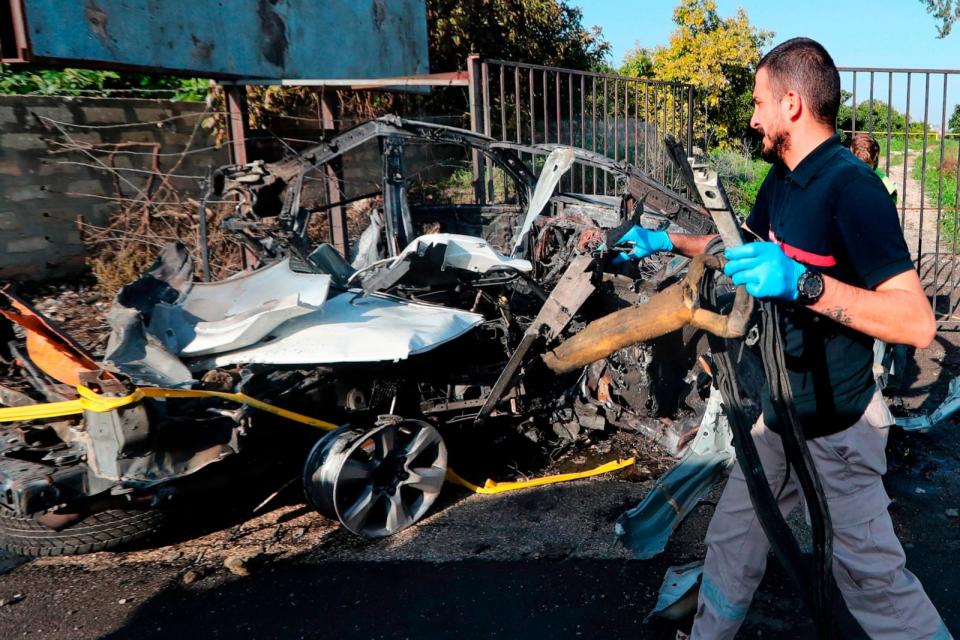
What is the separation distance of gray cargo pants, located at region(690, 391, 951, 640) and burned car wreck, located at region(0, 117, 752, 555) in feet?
2.44

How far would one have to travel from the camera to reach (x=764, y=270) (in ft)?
6.14

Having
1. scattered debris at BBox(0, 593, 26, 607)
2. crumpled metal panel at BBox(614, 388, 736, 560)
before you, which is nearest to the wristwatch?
crumpled metal panel at BBox(614, 388, 736, 560)

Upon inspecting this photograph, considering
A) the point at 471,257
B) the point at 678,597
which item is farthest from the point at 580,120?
the point at 678,597

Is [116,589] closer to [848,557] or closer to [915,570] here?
[848,557]

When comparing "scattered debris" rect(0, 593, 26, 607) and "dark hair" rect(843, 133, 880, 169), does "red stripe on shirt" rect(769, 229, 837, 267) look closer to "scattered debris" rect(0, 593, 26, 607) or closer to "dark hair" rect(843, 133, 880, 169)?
"scattered debris" rect(0, 593, 26, 607)

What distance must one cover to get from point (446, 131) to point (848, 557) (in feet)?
12.5

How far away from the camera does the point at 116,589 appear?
339cm

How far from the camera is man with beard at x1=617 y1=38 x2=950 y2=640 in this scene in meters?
1.90

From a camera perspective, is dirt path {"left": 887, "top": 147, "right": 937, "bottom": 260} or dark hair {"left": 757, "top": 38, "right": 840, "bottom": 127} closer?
dark hair {"left": 757, "top": 38, "right": 840, "bottom": 127}

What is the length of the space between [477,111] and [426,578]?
16.2ft

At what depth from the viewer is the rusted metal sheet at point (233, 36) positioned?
6531mm

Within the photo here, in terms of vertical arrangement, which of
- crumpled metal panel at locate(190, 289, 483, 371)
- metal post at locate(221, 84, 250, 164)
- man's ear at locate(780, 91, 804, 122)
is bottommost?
crumpled metal panel at locate(190, 289, 483, 371)

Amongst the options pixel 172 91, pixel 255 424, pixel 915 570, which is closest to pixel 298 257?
pixel 255 424

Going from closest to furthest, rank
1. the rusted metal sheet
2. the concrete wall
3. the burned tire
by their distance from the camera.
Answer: the burned tire < the rusted metal sheet < the concrete wall
